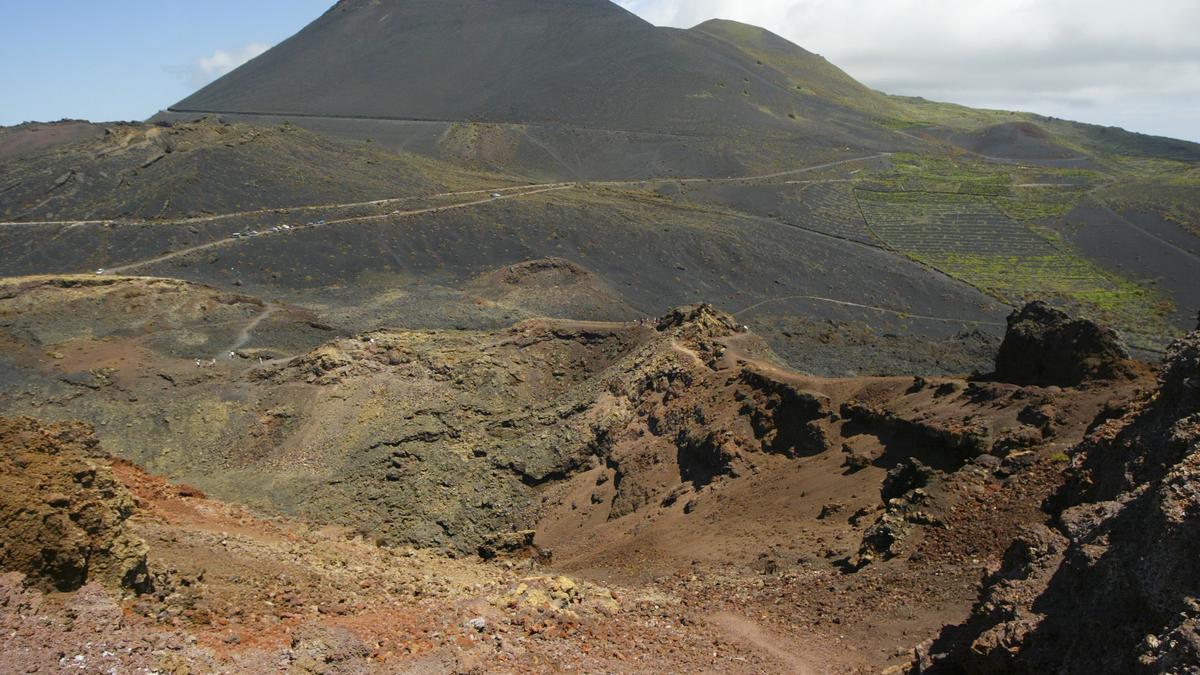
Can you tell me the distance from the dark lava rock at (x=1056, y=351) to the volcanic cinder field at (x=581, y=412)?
9 cm

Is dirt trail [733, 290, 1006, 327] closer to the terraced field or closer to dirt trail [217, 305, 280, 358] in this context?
the terraced field

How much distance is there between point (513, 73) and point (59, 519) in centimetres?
7721

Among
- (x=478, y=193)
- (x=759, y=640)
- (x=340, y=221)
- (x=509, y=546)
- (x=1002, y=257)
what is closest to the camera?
(x=759, y=640)

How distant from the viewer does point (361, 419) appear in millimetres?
24484

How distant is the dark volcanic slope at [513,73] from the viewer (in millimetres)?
76188

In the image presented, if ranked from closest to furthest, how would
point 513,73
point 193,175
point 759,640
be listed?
point 759,640 → point 193,175 → point 513,73

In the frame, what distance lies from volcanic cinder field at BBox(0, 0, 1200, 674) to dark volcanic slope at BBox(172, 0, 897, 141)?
10.7 m

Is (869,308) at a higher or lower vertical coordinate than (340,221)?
lower

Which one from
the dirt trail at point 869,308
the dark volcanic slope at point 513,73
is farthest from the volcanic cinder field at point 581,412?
the dark volcanic slope at point 513,73

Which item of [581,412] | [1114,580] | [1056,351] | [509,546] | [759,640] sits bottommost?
[509,546]

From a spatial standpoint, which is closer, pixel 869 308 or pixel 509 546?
pixel 509 546

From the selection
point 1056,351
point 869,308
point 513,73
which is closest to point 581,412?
point 1056,351

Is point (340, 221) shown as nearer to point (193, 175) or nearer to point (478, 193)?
point (193, 175)

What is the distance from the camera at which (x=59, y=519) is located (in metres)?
10.1
